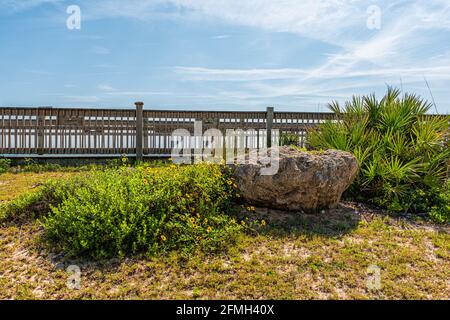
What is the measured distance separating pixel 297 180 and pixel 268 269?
5.70 ft

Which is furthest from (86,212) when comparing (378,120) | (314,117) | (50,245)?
(314,117)

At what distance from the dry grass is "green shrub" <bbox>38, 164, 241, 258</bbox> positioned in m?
0.24

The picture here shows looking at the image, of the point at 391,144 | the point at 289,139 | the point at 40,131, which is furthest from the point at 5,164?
the point at 391,144

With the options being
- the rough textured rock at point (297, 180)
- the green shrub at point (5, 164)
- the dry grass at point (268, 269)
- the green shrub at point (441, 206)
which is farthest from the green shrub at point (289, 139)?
the green shrub at point (5, 164)

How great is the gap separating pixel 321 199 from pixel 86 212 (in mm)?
3581

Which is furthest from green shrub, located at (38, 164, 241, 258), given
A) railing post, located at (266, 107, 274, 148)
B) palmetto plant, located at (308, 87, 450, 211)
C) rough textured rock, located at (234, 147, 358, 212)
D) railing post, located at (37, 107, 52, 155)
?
railing post, located at (266, 107, 274, 148)

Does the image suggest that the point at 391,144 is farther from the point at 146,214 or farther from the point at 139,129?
the point at 139,129

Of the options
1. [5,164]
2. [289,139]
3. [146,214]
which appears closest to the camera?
[146,214]

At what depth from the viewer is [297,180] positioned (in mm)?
5391

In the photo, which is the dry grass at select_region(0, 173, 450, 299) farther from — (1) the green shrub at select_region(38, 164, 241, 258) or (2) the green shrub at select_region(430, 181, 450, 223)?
(2) the green shrub at select_region(430, 181, 450, 223)

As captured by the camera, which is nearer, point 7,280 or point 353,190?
point 7,280

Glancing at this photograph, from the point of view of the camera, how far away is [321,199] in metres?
5.73

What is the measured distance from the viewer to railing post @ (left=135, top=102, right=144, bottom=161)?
39.4 feet
